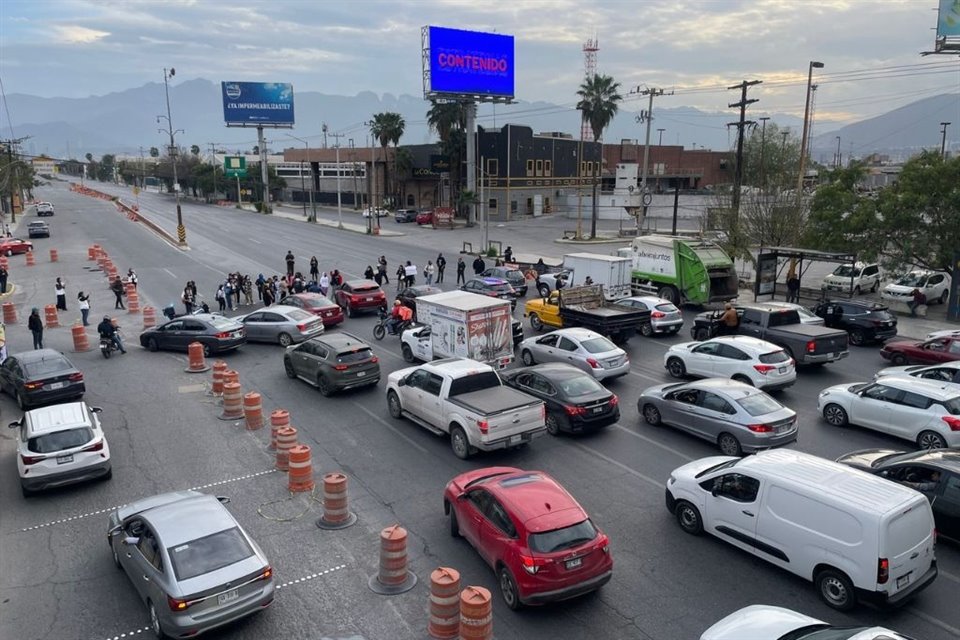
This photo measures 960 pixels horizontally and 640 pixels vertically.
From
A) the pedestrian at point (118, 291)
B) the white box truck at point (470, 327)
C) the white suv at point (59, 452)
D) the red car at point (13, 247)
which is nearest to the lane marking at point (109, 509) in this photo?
the white suv at point (59, 452)

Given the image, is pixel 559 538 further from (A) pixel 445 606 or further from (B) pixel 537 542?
(A) pixel 445 606

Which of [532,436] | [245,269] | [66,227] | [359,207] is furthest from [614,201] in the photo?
[532,436]

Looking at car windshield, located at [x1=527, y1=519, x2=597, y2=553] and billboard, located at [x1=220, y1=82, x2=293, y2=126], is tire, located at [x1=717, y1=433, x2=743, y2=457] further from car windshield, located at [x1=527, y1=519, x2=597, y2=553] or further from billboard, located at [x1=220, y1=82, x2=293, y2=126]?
billboard, located at [x1=220, y1=82, x2=293, y2=126]

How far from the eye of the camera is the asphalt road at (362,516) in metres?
9.20

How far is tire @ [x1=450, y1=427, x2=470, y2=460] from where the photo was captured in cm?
1424

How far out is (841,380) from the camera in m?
19.9

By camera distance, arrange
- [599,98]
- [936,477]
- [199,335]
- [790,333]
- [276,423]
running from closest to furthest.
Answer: [936,477] < [276,423] < [790,333] < [199,335] < [599,98]

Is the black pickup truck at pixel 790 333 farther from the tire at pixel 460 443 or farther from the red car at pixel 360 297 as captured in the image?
the red car at pixel 360 297

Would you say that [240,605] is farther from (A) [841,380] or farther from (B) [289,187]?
(B) [289,187]

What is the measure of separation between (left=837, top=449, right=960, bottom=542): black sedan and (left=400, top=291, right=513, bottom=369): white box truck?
1005 cm

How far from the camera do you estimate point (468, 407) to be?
14211 mm

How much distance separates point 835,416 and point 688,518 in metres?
6.95

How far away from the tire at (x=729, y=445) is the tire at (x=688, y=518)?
128 inches

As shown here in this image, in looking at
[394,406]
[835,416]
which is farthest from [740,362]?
→ [394,406]
